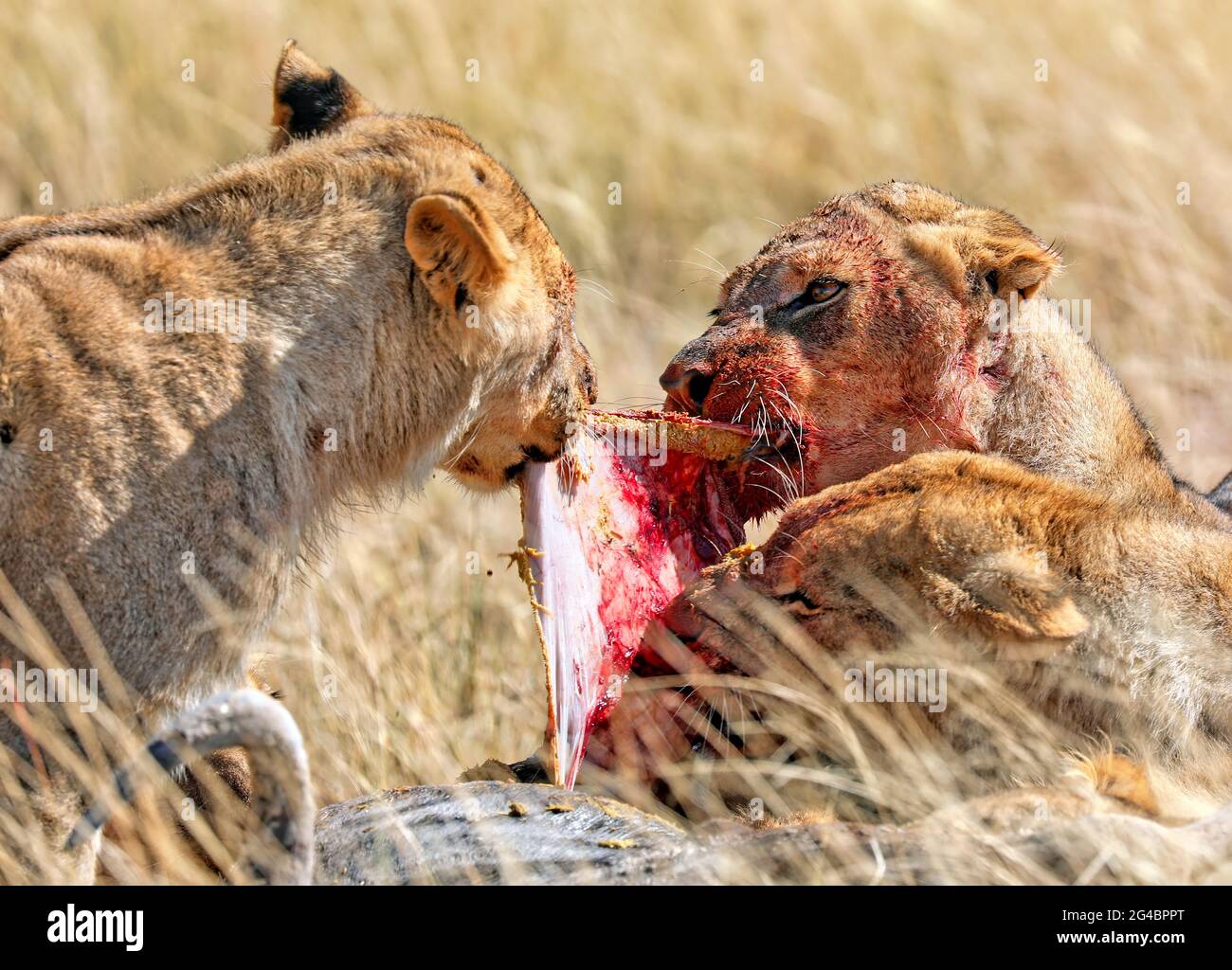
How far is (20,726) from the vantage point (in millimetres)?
4508

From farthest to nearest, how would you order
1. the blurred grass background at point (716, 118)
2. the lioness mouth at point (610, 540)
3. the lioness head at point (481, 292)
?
the blurred grass background at point (716, 118) → the lioness mouth at point (610, 540) → the lioness head at point (481, 292)

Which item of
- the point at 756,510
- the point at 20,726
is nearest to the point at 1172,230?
the point at 756,510

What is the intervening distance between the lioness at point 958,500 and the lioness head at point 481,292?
2.20 ft

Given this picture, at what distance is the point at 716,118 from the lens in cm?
1370

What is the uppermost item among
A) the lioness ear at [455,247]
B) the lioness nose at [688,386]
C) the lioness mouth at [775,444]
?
the lioness ear at [455,247]

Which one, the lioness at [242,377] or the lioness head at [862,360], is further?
the lioness head at [862,360]

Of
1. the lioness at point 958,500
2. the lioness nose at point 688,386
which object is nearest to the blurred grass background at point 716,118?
the lioness nose at point 688,386

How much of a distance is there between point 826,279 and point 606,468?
1.05 m

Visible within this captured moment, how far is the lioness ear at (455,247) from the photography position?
193 inches

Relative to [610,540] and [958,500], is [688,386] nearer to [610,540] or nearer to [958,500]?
[610,540]

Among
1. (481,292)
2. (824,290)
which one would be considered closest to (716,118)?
(824,290)

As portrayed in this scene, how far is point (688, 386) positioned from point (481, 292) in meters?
1.17

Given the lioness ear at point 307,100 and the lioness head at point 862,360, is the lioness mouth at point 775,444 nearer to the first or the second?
the lioness head at point 862,360
